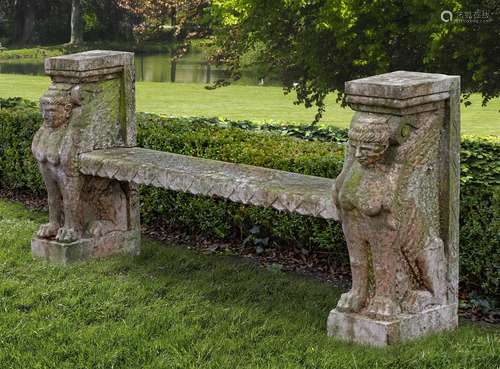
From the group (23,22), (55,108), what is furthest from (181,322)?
(23,22)

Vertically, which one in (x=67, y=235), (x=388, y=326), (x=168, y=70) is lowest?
(x=168, y=70)

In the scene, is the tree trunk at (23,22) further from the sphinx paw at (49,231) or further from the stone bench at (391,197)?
the stone bench at (391,197)

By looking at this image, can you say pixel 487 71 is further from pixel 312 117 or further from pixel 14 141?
pixel 312 117

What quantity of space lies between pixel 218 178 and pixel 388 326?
5.18 feet

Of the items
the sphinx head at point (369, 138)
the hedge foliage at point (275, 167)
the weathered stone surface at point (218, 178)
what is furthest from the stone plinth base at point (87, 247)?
the sphinx head at point (369, 138)

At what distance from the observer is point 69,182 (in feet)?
21.7

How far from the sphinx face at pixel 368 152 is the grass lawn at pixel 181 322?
1003 mm

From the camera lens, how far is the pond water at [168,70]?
31.9 meters

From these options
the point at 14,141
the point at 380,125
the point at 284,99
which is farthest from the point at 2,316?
the point at 284,99

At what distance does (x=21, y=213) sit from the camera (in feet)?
28.5

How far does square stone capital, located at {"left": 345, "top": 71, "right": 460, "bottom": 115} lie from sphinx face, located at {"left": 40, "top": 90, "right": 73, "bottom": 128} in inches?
97.9

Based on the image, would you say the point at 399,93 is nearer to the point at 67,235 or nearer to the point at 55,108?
the point at 55,108

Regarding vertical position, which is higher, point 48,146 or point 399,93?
point 399,93

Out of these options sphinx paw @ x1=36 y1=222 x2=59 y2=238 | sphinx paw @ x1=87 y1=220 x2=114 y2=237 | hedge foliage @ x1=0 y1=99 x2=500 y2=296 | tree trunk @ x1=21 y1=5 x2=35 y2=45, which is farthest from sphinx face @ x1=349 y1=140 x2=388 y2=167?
tree trunk @ x1=21 y1=5 x2=35 y2=45
